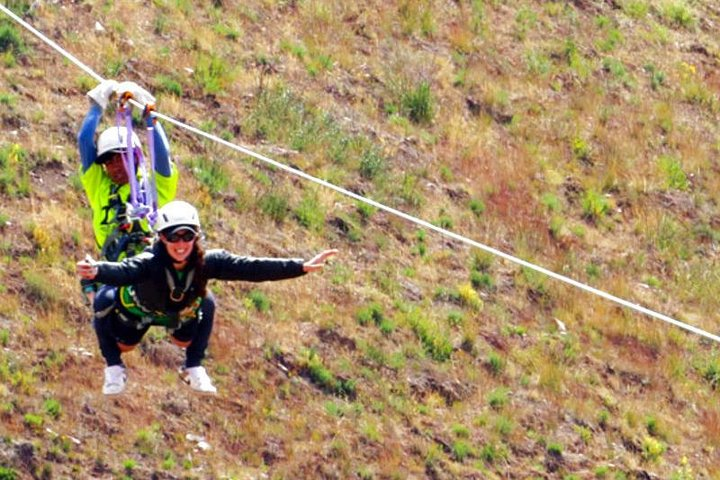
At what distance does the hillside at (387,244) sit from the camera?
1722 centimetres

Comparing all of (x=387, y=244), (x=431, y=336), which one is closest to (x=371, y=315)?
(x=431, y=336)

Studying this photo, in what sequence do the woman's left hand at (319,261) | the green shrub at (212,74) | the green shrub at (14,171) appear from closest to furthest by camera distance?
the woman's left hand at (319,261) < the green shrub at (14,171) < the green shrub at (212,74)

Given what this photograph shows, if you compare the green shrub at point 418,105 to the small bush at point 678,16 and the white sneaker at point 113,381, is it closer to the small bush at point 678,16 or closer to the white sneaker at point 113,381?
the small bush at point 678,16

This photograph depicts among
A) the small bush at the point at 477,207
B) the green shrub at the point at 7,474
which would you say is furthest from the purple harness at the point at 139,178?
the small bush at the point at 477,207

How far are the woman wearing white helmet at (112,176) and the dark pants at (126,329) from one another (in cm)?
24

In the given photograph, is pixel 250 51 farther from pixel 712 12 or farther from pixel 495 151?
pixel 712 12

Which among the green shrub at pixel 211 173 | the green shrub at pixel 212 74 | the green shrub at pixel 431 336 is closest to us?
the green shrub at pixel 431 336

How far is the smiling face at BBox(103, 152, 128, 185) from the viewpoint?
12555 mm

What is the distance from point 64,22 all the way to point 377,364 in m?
5.77

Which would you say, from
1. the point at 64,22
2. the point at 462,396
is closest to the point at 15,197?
the point at 64,22

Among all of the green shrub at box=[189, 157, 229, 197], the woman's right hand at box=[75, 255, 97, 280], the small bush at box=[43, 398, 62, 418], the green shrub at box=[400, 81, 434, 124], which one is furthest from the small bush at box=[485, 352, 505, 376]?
the woman's right hand at box=[75, 255, 97, 280]

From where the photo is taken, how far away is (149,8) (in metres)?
22.1

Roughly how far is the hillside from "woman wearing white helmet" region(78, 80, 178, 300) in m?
4.06

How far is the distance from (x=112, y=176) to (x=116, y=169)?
0.26 ft
